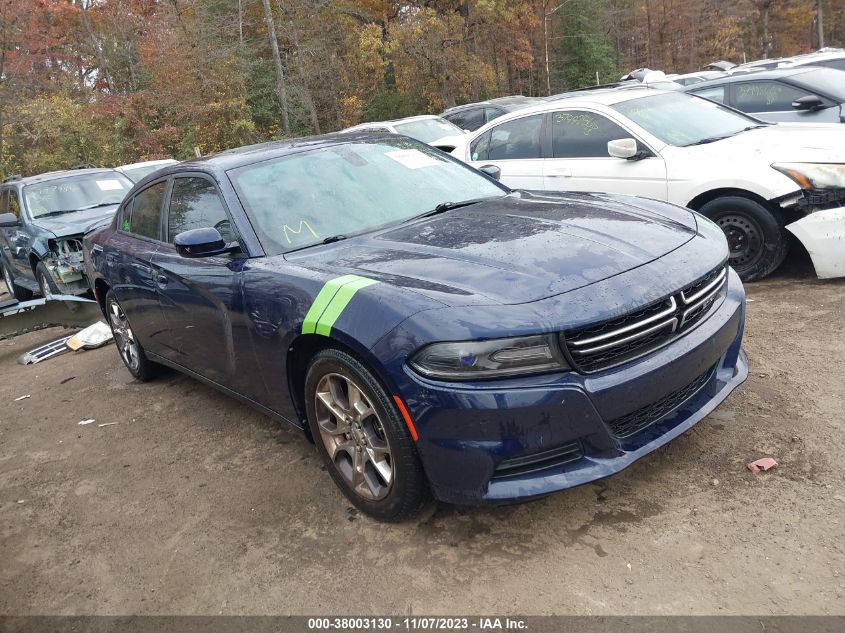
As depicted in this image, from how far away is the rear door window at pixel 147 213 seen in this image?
444 cm

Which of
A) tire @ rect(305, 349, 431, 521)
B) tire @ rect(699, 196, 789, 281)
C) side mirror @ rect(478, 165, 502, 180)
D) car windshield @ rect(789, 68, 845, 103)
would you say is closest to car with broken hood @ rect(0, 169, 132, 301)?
side mirror @ rect(478, 165, 502, 180)

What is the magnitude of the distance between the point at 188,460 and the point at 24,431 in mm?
1670

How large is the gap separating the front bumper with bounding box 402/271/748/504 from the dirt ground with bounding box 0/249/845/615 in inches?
13.1

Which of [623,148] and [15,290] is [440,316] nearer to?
[623,148]

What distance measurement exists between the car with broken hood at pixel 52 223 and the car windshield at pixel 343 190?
5310 mm

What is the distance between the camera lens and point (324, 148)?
13.3ft

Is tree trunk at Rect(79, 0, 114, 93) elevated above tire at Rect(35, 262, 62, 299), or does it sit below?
above

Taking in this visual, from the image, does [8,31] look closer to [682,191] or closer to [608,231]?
[682,191]

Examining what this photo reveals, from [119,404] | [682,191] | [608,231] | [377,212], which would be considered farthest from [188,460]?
[682,191]

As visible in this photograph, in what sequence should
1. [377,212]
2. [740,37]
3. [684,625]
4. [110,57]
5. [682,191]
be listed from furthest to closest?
[740,37] → [110,57] → [682,191] → [377,212] → [684,625]

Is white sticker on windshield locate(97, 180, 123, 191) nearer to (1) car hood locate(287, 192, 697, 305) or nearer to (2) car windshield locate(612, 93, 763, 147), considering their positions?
(2) car windshield locate(612, 93, 763, 147)

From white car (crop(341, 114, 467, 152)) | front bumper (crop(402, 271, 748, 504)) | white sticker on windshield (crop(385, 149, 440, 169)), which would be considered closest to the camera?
front bumper (crop(402, 271, 748, 504))

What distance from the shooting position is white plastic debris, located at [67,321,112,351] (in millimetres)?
6824

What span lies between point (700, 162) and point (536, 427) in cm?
399
